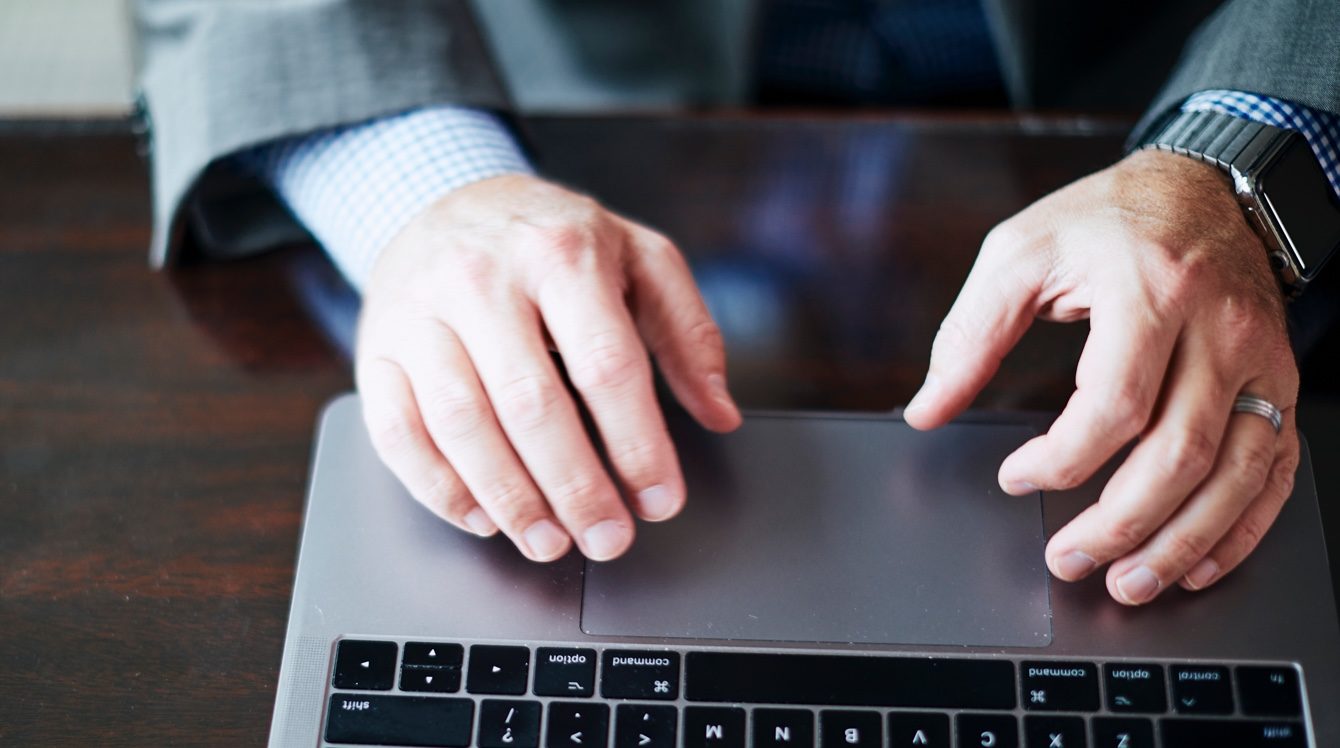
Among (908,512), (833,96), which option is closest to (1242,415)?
(908,512)

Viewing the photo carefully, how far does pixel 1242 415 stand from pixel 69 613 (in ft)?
1.82

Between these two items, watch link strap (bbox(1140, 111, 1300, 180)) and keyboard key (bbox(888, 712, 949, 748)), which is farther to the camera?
watch link strap (bbox(1140, 111, 1300, 180))

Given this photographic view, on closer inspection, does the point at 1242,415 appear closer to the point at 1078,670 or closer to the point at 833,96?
the point at 1078,670

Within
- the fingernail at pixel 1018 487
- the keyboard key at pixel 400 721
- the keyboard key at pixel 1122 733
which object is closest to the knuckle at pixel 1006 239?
the fingernail at pixel 1018 487

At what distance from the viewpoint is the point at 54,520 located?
1.68ft

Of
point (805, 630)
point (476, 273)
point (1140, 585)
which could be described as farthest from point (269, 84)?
point (1140, 585)

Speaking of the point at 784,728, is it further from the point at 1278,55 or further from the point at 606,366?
the point at 1278,55

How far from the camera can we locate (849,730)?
1.36 ft

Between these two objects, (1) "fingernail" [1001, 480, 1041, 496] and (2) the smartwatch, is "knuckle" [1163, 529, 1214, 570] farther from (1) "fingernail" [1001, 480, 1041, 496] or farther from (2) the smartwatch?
(2) the smartwatch

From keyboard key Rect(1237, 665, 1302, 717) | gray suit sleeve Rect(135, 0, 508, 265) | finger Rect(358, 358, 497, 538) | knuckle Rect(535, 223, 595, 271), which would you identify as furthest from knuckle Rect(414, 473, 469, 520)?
keyboard key Rect(1237, 665, 1302, 717)

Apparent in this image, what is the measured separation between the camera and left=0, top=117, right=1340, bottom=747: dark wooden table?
1.55 feet

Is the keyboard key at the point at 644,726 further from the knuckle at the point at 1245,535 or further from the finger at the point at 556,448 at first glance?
the knuckle at the point at 1245,535

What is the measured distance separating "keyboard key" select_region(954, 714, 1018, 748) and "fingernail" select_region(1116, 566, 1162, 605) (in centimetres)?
8

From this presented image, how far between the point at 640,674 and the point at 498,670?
0.20 feet
